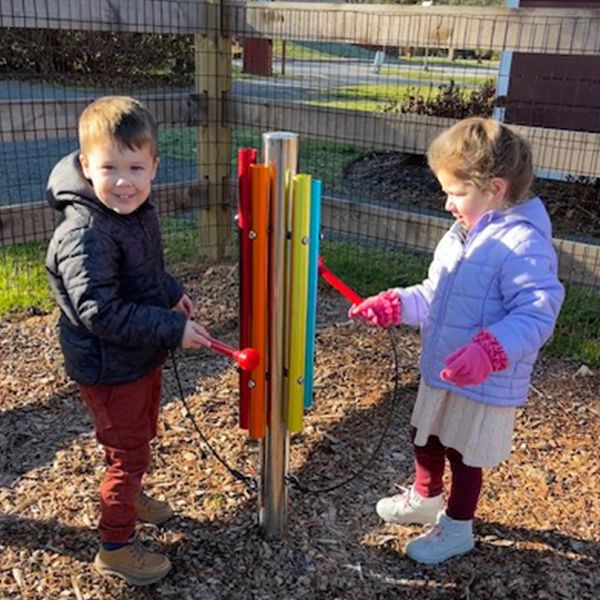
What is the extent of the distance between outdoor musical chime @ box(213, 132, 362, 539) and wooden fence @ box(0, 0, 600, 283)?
2018mm

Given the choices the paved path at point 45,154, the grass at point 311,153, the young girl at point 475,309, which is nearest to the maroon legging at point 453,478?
the young girl at point 475,309

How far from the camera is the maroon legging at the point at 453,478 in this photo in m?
2.59

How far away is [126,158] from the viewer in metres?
2.09

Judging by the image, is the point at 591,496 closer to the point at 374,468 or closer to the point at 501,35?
the point at 374,468

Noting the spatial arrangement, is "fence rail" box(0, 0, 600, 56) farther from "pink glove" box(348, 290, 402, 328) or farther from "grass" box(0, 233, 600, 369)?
"pink glove" box(348, 290, 402, 328)

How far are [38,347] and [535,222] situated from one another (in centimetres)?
281

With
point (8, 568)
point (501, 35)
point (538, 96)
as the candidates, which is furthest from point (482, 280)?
point (538, 96)

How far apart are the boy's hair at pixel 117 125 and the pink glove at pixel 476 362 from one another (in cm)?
105

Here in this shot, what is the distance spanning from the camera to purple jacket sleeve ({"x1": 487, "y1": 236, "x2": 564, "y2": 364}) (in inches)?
83.9

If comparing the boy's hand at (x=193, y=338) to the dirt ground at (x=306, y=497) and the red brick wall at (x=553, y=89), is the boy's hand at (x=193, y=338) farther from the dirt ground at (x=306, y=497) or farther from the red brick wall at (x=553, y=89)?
the red brick wall at (x=553, y=89)

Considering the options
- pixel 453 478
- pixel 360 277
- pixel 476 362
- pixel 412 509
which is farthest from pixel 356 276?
pixel 476 362

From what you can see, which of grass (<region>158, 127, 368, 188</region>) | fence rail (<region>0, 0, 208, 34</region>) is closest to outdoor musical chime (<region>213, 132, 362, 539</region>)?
fence rail (<region>0, 0, 208, 34</region>)

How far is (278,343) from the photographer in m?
2.39

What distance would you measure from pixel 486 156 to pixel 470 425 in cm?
86
